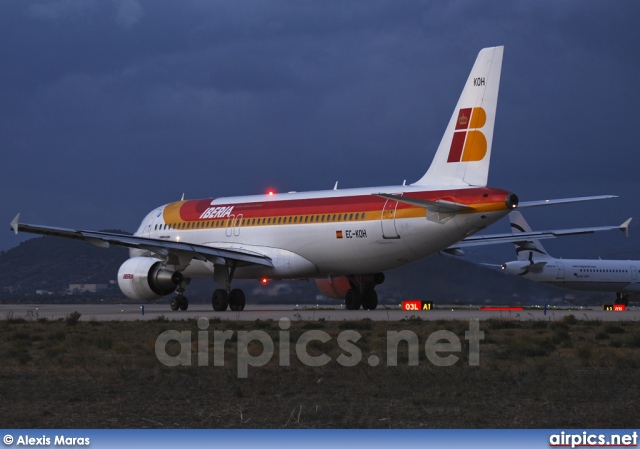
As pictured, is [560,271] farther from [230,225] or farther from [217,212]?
[230,225]

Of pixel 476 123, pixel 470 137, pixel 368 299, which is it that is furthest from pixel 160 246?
pixel 476 123

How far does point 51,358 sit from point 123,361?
1841 millimetres

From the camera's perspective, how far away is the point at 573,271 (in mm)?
68938

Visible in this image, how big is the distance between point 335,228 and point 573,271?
3521cm

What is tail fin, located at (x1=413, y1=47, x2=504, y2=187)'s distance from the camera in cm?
3434

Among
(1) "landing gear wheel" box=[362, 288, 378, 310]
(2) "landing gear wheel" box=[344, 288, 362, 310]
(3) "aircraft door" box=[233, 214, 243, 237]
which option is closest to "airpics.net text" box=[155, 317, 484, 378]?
(3) "aircraft door" box=[233, 214, 243, 237]

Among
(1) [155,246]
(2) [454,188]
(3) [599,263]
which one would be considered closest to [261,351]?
(2) [454,188]

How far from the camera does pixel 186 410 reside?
13570 mm

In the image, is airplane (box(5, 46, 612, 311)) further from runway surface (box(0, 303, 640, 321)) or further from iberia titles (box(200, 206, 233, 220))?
runway surface (box(0, 303, 640, 321))

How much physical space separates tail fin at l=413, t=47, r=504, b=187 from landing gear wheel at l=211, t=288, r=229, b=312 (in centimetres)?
1017

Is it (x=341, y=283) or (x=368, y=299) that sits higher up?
(x=341, y=283)

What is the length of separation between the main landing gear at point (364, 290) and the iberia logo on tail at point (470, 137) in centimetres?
884

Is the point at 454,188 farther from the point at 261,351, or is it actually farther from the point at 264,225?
the point at 261,351

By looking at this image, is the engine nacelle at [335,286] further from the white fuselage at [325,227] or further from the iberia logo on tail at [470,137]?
the iberia logo on tail at [470,137]
